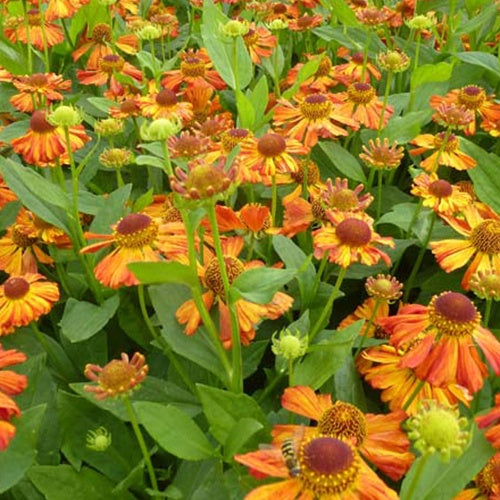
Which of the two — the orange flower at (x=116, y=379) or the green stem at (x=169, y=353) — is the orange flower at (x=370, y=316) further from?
the orange flower at (x=116, y=379)

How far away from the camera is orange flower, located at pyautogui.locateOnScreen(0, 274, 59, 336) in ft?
3.85

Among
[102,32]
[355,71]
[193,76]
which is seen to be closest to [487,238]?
[355,71]

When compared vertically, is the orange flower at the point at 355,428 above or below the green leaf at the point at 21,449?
above

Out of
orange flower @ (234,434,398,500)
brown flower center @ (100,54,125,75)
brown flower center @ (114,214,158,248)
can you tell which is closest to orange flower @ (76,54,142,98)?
brown flower center @ (100,54,125,75)

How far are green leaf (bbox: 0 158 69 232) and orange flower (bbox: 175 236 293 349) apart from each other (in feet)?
1.03

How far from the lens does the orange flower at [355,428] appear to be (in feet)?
3.10

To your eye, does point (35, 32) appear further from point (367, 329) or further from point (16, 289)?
point (367, 329)

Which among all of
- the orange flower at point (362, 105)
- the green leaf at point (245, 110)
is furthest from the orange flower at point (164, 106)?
the orange flower at point (362, 105)

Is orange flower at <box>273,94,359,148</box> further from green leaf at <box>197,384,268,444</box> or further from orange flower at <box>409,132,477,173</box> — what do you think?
green leaf at <box>197,384,268,444</box>

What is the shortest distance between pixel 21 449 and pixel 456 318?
63cm

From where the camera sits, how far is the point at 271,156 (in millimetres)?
1390

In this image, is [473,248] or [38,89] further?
[38,89]

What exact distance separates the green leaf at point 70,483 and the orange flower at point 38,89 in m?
0.91

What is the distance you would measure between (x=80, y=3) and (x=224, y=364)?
1308 mm
